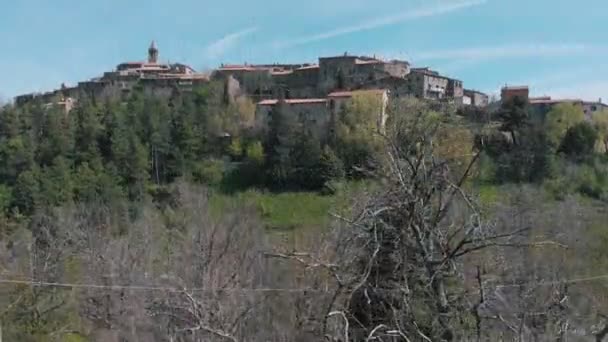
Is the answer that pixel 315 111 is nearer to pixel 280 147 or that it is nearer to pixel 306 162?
pixel 280 147

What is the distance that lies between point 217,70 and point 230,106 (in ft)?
35.3

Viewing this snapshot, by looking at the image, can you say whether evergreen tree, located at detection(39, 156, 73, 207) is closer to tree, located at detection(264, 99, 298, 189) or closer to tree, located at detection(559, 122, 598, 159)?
tree, located at detection(264, 99, 298, 189)

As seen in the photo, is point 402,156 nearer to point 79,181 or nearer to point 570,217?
point 570,217

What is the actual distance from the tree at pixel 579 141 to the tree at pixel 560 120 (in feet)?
1.26

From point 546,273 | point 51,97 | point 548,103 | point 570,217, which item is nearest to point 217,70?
point 51,97

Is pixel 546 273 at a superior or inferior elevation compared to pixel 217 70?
inferior

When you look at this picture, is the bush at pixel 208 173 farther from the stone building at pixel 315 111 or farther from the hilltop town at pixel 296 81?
the hilltop town at pixel 296 81

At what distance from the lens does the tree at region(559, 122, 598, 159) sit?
121 feet

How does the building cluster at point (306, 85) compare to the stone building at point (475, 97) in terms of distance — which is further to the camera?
the stone building at point (475, 97)

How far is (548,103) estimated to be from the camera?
45656 mm

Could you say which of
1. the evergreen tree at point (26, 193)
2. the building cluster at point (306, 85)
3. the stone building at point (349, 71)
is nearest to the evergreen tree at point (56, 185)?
the evergreen tree at point (26, 193)

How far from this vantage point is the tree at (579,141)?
36.8 meters

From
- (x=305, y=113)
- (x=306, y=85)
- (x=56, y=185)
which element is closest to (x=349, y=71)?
(x=306, y=85)

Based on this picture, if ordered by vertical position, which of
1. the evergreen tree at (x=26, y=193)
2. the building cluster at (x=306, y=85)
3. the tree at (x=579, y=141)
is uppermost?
the building cluster at (x=306, y=85)
